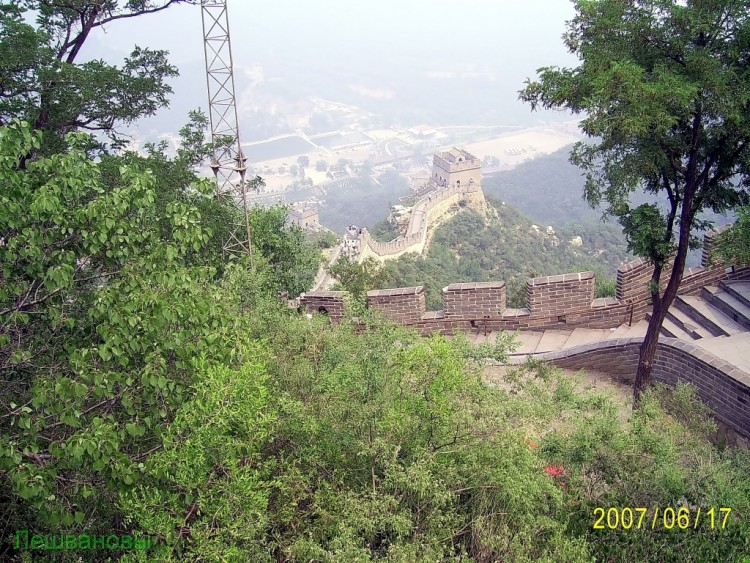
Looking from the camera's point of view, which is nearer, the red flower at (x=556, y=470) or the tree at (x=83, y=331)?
the tree at (x=83, y=331)

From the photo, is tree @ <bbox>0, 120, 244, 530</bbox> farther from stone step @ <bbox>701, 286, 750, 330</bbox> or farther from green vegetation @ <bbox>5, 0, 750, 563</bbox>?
stone step @ <bbox>701, 286, 750, 330</bbox>

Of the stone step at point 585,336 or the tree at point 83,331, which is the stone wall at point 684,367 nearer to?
the stone step at point 585,336

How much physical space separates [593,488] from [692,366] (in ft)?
10.6

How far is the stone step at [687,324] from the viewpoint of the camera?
345 inches

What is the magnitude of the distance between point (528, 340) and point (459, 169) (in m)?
51.5

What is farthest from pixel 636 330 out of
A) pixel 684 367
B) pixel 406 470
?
pixel 406 470

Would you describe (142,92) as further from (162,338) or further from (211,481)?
(211,481)

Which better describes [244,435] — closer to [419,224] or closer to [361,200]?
[419,224]

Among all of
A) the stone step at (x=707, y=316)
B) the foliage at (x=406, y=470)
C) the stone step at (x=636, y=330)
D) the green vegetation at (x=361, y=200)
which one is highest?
the foliage at (x=406, y=470)

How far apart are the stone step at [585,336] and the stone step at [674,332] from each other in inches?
28.6

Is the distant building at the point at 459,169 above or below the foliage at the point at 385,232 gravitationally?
above

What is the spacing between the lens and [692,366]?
7.37m

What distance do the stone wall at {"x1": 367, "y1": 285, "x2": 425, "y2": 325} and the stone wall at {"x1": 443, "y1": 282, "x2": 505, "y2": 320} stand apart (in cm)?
42

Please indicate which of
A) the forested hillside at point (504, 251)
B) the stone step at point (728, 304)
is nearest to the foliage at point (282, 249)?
Result: the stone step at point (728, 304)
